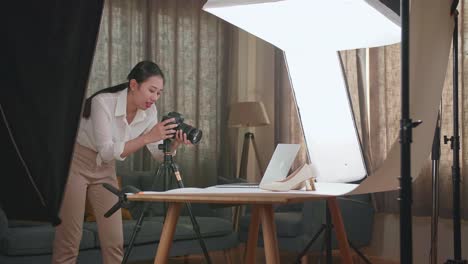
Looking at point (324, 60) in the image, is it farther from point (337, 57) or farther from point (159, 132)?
point (159, 132)

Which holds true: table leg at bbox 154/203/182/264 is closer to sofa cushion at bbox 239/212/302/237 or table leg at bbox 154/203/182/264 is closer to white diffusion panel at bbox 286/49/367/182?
white diffusion panel at bbox 286/49/367/182

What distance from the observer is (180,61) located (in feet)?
17.5

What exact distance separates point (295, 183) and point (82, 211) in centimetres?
101

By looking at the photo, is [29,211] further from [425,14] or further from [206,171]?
[206,171]

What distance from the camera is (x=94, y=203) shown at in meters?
2.72

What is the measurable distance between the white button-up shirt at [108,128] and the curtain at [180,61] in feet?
6.89

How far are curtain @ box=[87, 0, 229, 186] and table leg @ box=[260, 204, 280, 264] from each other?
3.14 m

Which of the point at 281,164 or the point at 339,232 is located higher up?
the point at 281,164

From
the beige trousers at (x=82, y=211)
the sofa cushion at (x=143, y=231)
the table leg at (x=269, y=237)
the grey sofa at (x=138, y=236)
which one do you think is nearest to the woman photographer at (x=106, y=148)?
the beige trousers at (x=82, y=211)

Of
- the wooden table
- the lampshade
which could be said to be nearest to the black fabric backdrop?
the wooden table

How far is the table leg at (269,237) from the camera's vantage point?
1.84 meters

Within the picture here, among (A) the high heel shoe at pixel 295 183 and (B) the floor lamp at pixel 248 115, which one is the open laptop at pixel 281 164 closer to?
(A) the high heel shoe at pixel 295 183

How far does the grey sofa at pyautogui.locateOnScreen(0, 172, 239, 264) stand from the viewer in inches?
134

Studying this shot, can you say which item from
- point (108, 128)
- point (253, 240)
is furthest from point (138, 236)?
point (253, 240)
